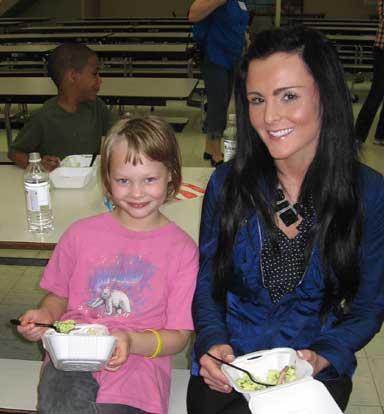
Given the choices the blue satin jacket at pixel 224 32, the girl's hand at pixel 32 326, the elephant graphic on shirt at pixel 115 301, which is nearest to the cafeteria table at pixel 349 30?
the blue satin jacket at pixel 224 32

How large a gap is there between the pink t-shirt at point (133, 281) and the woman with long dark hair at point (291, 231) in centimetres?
7

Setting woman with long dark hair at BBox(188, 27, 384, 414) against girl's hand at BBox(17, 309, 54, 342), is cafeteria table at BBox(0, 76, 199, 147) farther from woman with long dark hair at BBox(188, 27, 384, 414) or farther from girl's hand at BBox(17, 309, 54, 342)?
girl's hand at BBox(17, 309, 54, 342)

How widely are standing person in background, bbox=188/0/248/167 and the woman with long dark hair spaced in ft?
8.64

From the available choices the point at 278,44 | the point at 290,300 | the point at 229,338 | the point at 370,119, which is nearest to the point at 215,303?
the point at 229,338

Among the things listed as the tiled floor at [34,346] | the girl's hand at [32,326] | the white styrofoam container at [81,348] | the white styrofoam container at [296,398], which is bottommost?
the tiled floor at [34,346]

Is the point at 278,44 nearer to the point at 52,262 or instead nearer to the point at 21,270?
the point at 52,262

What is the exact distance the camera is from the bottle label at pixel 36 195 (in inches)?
63.7

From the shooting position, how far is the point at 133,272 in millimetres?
1390

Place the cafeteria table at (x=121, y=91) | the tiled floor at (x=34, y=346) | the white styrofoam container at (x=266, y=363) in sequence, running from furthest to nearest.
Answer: the cafeteria table at (x=121, y=91)
the tiled floor at (x=34, y=346)
the white styrofoam container at (x=266, y=363)

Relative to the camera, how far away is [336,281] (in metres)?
1.35

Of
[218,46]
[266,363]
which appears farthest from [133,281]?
[218,46]

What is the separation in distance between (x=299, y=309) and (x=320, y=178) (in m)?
0.33

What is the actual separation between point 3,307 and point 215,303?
1.71 meters

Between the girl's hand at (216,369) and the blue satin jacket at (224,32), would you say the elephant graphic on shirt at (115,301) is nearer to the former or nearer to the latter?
the girl's hand at (216,369)
